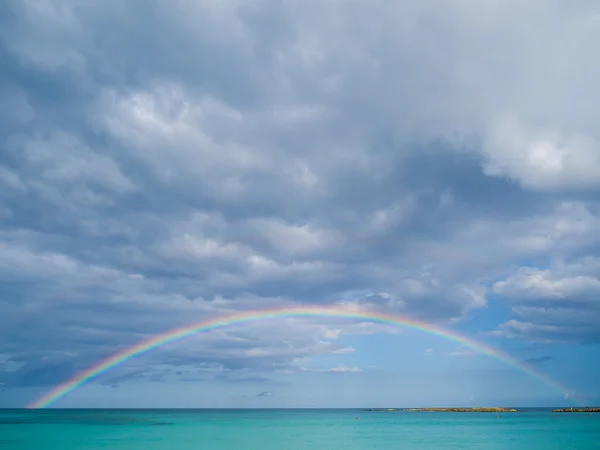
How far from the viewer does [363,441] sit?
71.7 metres

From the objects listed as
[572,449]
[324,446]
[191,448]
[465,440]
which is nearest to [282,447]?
[324,446]

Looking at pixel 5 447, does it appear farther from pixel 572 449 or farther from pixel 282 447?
pixel 572 449

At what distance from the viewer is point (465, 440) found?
72000mm

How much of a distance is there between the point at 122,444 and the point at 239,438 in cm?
1875

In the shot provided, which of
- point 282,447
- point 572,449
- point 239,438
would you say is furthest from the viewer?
point 239,438

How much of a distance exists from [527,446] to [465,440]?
962 cm

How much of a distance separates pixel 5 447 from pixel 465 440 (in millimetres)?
60410

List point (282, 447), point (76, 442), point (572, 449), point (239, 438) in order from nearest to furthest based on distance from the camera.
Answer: point (572, 449)
point (282, 447)
point (76, 442)
point (239, 438)

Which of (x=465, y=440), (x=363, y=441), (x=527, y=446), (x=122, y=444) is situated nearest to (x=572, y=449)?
(x=527, y=446)

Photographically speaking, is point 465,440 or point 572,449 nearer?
point 572,449

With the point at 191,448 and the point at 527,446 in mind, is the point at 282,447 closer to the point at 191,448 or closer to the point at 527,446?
the point at 191,448

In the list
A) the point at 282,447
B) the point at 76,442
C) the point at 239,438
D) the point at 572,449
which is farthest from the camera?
the point at 239,438

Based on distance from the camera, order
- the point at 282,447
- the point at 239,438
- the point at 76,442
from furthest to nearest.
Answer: the point at 239,438 → the point at 76,442 → the point at 282,447

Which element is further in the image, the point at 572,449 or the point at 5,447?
the point at 5,447
